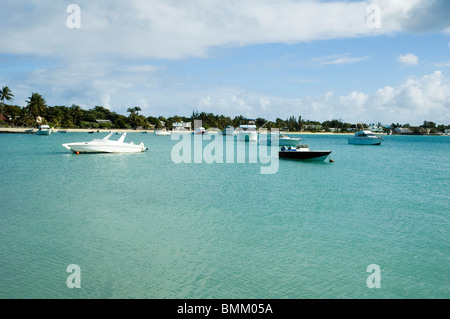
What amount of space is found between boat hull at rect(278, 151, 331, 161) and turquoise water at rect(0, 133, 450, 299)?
54.6 ft

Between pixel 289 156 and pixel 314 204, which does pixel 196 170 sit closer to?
pixel 289 156

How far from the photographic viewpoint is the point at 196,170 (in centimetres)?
3731

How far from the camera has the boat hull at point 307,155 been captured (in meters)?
43.9

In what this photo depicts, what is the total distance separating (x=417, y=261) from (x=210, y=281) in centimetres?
749

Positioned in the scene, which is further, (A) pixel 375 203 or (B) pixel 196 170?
(B) pixel 196 170

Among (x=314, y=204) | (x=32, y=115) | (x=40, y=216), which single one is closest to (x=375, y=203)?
(x=314, y=204)

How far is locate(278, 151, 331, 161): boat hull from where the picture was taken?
144 ft

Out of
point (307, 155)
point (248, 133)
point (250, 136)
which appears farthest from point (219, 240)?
point (248, 133)

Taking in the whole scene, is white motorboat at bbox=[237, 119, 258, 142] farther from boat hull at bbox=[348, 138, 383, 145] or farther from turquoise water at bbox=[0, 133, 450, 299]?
turquoise water at bbox=[0, 133, 450, 299]

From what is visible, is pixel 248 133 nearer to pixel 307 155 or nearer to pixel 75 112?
pixel 307 155

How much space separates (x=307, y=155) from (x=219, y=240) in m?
32.6

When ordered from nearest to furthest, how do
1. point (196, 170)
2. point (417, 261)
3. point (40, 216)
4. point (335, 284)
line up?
1. point (335, 284)
2. point (417, 261)
3. point (40, 216)
4. point (196, 170)

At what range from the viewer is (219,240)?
14.1 metres

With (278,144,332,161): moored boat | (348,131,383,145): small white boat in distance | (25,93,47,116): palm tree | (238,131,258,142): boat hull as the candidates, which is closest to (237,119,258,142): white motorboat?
(238,131,258,142): boat hull
